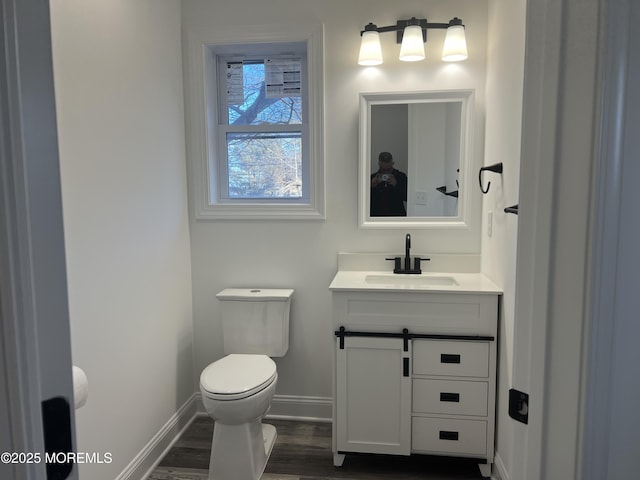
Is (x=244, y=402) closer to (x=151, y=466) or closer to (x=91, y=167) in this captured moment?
(x=151, y=466)

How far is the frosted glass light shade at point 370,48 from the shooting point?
2.39 meters

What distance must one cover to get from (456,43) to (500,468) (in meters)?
2.04

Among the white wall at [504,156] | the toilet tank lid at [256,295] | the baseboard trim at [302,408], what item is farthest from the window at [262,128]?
the baseboard trim at [302,408]

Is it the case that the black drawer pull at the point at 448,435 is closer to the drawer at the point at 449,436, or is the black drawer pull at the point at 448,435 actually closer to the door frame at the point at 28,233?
the drawer at the point at 449,436

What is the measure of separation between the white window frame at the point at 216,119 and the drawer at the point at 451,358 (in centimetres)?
93

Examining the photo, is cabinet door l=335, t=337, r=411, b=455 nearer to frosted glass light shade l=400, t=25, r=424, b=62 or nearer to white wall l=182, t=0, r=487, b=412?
white wall l=182, t=0, r=487, b=412

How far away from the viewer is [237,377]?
212 cm

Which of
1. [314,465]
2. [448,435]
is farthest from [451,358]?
[314,465]

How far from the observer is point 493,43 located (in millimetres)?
2271

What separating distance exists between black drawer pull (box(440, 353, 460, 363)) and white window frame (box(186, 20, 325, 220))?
991 mm

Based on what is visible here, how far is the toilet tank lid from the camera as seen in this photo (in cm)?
252

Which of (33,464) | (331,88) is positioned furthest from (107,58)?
(33,464)

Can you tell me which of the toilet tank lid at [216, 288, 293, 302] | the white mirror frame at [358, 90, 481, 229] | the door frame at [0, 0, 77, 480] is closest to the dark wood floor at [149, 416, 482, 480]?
the toilet tank lid at [216, 288, 293, 302]

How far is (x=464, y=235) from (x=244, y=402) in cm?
144
